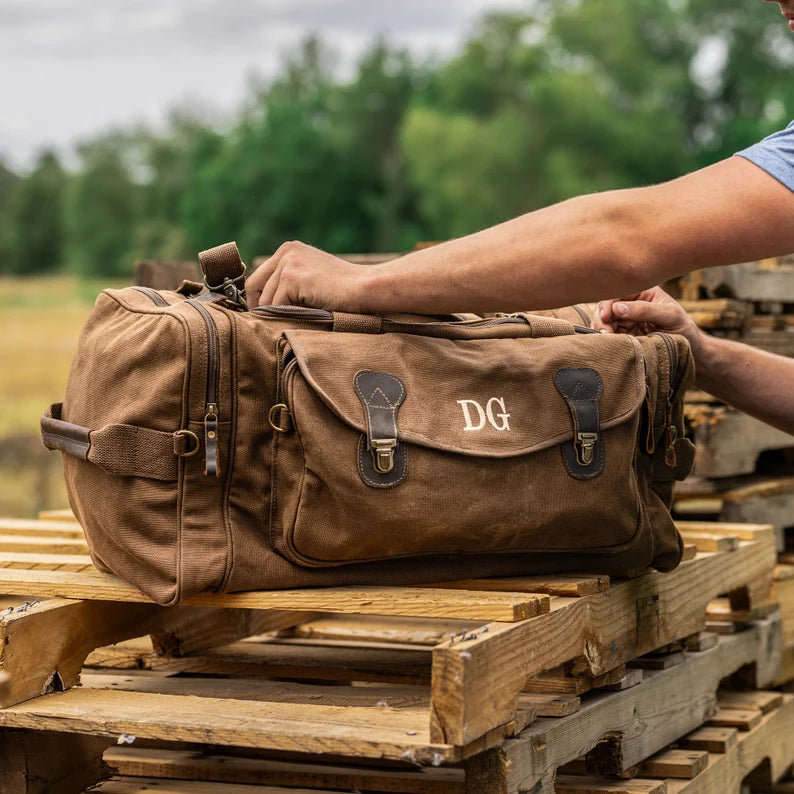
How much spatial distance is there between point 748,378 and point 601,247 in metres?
0.95

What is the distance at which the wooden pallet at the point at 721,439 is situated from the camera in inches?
159

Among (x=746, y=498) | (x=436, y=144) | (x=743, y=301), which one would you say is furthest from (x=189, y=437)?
(x=436, y=144)

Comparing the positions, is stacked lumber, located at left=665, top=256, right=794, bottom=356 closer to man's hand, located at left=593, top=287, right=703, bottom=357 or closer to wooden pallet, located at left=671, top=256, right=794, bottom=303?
wooden pallet, located at left=671, top=256, right=794, bottom=303

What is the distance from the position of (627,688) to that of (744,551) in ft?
2.79

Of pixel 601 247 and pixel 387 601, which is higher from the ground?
pixel 601 247

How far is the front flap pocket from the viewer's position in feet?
7.68

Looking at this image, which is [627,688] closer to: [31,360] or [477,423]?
[477,423]

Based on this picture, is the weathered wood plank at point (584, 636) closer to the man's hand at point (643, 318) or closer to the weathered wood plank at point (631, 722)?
the weathered wood plank at point (631, 722)

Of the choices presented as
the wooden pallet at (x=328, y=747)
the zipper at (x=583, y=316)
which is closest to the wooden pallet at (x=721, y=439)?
the wooden pallet at (x=328, y=747)

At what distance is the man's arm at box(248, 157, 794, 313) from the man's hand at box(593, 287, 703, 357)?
0.52 metres

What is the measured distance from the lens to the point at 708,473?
13.3 feet

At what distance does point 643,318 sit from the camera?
9.95 feet

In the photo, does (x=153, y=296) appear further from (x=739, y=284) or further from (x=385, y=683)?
(x=739, y=284)

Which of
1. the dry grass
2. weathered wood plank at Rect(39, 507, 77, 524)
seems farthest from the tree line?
weathered wood plank at Rect(39, 507, 77, 524)
